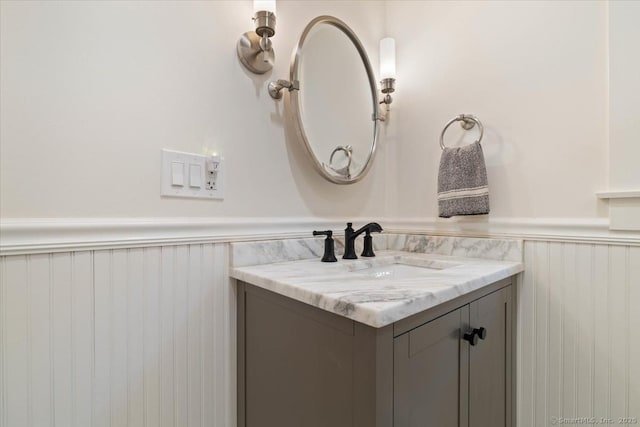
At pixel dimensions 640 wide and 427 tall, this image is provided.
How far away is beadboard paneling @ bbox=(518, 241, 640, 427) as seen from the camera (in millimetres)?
873

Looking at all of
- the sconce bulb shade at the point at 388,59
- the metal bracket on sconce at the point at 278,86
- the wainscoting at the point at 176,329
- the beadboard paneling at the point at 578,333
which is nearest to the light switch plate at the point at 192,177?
the wainscoting at the point at 176,329

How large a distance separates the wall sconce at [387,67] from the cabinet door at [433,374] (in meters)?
0.96

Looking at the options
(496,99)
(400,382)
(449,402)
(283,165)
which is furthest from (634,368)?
(283,165)

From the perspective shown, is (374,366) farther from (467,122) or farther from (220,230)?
(467,122)

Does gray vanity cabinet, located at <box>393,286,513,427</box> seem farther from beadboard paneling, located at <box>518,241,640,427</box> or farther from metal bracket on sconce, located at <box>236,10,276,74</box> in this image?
metal bracket on sconce, located at <box>236,10,276,74</box>

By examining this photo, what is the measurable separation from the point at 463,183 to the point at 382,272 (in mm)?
423

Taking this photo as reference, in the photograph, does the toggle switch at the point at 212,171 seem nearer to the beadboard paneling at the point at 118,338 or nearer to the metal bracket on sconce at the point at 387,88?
the beadboard paneling at the point at 118,338

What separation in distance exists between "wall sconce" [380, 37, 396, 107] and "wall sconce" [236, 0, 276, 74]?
1.84ft

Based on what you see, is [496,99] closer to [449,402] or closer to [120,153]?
[449,402]

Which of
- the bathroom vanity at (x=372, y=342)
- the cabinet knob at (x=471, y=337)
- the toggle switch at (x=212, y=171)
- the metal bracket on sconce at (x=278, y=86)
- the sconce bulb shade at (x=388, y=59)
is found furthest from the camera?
the sconce bulb shade at (x=388, y=59)

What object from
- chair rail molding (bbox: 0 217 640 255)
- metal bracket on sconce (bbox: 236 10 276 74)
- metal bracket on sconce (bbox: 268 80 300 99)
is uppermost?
metal bracket on sconce (bbox: 236 10 276 74)

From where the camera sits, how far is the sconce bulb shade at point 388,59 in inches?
53.6

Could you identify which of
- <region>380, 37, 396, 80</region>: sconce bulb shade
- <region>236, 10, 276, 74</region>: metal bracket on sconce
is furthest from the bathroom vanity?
<region>380, 37, 396, 80</region>: sconce bulb shade

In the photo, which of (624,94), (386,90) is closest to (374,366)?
(624,94)
